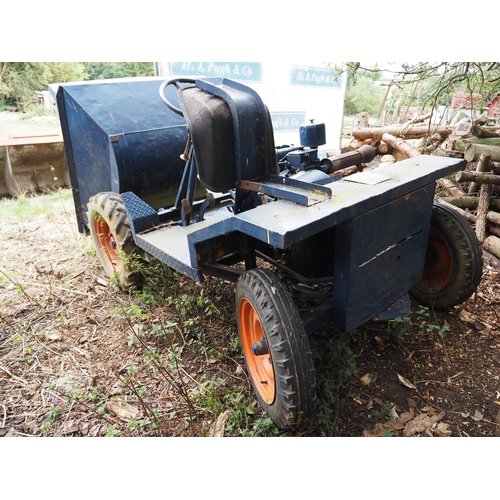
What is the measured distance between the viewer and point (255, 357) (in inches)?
94.9

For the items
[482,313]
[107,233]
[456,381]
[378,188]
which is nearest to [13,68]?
[107,233]

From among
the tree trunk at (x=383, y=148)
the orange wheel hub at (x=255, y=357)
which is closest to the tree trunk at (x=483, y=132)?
the tree trunk at (x=383, y=148)

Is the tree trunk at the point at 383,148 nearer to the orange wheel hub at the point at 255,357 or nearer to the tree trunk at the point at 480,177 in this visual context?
the tree trunk at the point at 480,177

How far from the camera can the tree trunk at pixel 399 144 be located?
6.33m

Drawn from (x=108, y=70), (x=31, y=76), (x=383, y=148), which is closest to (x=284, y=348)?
(x=31, y=76)

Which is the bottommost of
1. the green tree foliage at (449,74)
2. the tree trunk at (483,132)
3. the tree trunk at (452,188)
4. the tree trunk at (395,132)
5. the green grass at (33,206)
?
the green grass at (33,206)

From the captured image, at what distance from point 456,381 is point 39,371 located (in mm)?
2687

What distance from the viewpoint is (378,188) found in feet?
6.86

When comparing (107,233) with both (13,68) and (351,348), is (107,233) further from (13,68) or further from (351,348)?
(351,348)

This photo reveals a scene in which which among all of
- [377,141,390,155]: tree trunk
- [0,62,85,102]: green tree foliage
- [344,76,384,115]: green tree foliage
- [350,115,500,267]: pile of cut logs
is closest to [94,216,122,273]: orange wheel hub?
[0,62,85,102]: green tree foliage

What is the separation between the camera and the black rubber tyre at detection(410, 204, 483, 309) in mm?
2721

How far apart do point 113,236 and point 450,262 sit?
103 inches

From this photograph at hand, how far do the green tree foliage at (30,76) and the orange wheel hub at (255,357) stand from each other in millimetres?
2385

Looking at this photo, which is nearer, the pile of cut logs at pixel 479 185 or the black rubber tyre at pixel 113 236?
the black rubber tyre at pixel 113 236
